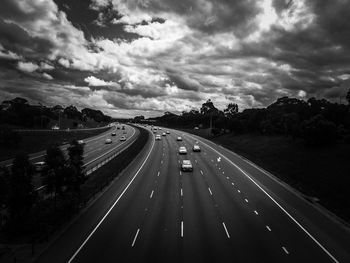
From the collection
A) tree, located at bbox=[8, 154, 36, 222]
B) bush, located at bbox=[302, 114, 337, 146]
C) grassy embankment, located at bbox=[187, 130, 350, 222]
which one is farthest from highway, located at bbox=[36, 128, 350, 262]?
bush, located at bbox=[302, 114, 337, 146]

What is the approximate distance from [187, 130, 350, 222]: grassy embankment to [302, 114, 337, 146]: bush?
1640 millimetres

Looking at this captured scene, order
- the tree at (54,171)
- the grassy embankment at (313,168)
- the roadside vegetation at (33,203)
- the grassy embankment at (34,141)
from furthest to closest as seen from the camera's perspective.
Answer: the grassy embankment at (34,141), the grassy embankment at (313,168), the tree at (54,171), the roadside vegetation at (33,203)

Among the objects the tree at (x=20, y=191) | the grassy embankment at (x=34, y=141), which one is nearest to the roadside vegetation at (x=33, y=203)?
the tree at (x=20, y=191)

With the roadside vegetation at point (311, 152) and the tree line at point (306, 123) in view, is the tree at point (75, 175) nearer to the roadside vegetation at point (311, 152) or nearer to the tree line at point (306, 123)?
the roadside vegetation at point (311, 152)

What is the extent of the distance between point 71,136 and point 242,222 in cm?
8147

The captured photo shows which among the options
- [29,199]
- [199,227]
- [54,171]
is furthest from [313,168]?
[29,199]

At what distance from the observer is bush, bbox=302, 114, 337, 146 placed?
52.9 m

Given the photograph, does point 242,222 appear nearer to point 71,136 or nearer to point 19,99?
point 71,136

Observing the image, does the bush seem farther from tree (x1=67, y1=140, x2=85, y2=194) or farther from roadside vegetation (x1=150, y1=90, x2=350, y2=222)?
tree (x1=67, y1=140, x2=85, y2=194)

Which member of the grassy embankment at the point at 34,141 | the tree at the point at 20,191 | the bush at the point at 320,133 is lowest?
the grassy embankment at the point at 34,141

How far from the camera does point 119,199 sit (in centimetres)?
2905

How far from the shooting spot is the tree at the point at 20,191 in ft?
70.3

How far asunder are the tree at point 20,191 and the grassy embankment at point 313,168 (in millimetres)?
23860

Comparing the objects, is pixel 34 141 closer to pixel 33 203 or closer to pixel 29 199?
pixel 33 203
